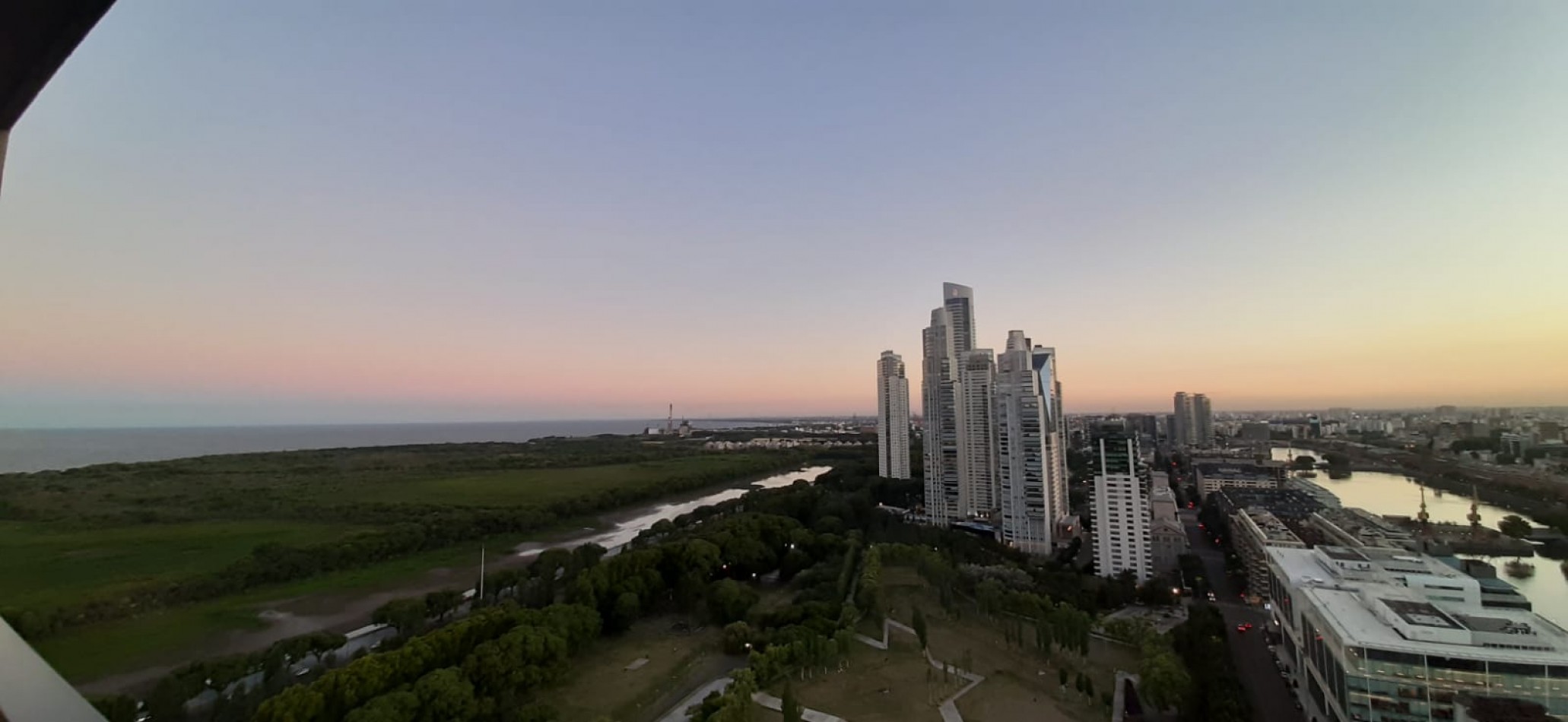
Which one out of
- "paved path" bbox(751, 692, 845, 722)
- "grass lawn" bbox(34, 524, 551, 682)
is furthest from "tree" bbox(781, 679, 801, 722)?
"grass lawn" bbox(34, 524, 551, 682)

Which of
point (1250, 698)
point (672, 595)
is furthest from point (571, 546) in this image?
point (1250, 698)

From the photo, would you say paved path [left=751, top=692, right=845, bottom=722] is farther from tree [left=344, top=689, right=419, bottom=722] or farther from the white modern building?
the white modern building

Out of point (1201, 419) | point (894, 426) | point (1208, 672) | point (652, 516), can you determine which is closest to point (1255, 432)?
point (1201, 419)

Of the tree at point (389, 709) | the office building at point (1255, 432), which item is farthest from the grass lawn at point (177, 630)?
the office building at point (1255, 432)

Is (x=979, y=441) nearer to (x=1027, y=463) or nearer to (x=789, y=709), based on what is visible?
(x=1027, y=463)

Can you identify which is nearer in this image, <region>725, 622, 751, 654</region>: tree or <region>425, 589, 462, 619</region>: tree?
<region>725, 622, 751, 654</region>: tree

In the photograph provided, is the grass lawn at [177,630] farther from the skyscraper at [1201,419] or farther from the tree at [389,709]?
the skyscraper at [1201,419]

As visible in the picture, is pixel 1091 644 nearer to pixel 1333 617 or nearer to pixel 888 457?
pixel 1333 617
